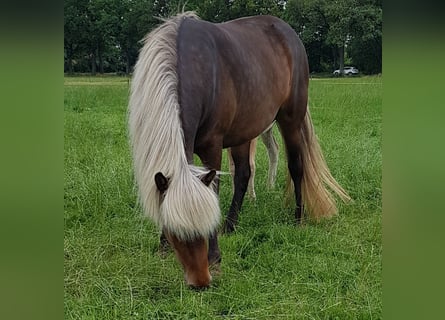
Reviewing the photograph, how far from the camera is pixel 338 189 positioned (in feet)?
13.9

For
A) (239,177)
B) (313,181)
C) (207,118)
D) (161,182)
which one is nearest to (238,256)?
(239,177)

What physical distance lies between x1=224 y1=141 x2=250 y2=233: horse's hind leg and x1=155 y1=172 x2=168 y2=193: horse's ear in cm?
154

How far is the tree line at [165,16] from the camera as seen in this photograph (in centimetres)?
174

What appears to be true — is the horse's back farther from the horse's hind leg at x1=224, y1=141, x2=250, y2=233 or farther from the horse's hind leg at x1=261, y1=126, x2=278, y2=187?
the horse's hind leg at x1=261, y1=126, x2=278, y2=187

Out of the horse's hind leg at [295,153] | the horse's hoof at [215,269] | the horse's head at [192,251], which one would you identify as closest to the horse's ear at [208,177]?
the horse's head at [192,251]

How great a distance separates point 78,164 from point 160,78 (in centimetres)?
266

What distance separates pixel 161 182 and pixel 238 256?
3.87 feet

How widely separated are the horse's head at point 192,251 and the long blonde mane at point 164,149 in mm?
37

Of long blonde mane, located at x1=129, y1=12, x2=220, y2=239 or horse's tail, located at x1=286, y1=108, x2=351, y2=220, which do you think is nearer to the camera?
long blonde mane, located at x1=129, y1=12, x2=220, y2=239

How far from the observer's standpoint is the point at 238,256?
3.22m

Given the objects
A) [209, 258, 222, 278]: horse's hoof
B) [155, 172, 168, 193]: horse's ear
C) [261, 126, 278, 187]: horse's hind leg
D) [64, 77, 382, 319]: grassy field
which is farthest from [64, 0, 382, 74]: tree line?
[209, 258, 222, 278]: horse's hoof

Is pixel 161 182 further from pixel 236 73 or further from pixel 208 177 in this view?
pixel 236 73

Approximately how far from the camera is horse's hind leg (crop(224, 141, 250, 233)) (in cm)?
381
